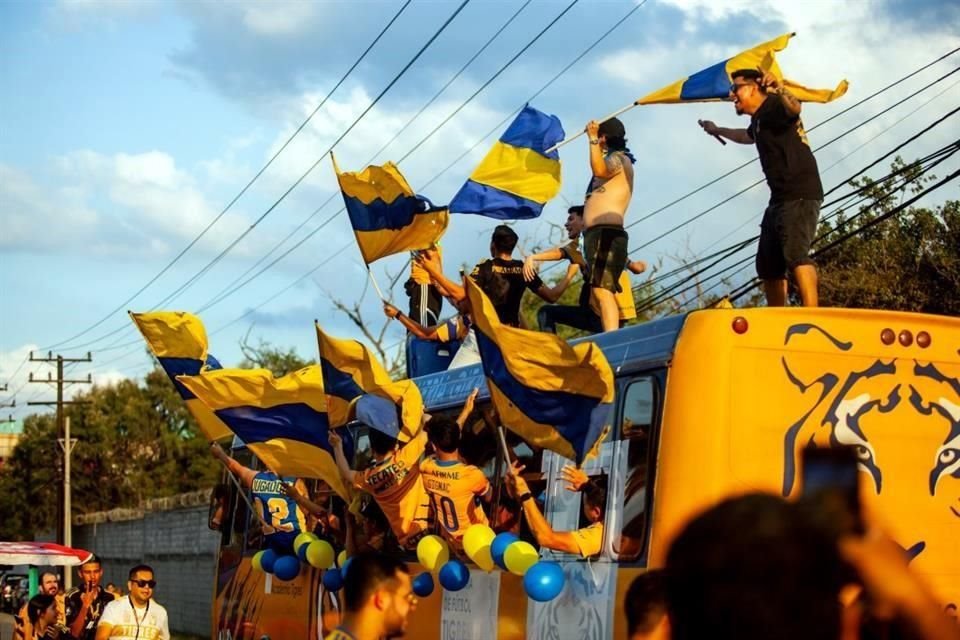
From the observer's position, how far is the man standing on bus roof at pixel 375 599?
201 inches

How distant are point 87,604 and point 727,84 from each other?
6.65 metres

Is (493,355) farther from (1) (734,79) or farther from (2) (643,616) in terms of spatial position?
(2) (643,616)

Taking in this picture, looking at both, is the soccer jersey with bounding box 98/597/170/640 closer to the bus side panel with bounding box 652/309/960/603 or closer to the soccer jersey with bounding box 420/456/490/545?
the soccer jersey with bounding box 420/456/490/545

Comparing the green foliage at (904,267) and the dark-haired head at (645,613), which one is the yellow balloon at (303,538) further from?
the green foliage at (904,267)

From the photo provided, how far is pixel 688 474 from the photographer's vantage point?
276 inches

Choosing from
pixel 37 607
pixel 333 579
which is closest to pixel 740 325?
pixel 333 579

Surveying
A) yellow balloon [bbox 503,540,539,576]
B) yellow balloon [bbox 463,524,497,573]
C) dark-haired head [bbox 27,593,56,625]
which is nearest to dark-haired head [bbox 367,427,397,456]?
yellow balloon [bbox 463,524,497,573]

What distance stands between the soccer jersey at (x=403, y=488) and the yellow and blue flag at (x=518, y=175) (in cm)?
384

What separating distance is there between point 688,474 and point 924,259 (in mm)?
15853

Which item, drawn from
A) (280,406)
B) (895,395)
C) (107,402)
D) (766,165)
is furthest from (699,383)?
(107,402)

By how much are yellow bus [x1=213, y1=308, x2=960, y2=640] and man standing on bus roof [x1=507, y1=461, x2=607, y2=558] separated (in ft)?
0.25

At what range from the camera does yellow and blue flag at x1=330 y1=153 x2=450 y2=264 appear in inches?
461

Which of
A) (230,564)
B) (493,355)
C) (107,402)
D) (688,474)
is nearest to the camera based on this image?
(688,474)

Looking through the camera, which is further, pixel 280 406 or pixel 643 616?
pixel 280 406
